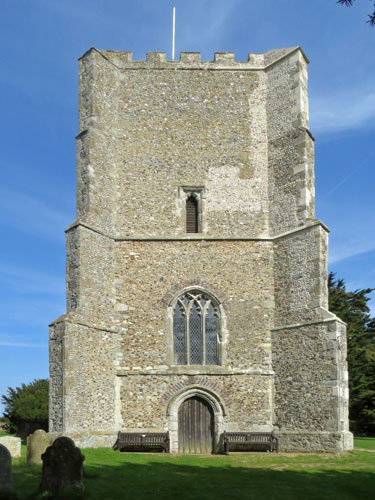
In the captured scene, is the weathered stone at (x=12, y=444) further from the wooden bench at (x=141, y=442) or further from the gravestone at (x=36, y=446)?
the wooden bench at (x=141, y=442)

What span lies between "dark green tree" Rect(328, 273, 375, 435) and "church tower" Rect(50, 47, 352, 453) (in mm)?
11549

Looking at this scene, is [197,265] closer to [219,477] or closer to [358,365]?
[219,477]

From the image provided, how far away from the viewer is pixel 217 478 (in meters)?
12.9

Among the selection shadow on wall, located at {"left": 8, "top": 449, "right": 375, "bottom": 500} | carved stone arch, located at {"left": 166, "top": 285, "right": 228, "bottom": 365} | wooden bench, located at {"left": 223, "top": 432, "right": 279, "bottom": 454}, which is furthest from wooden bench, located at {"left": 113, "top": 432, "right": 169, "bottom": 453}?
carved stone arch, located at {"left": 166, "top": 285, "right": 228, "bottom": 365}

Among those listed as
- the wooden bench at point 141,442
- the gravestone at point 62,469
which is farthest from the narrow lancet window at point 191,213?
the gravestone at point 62,469

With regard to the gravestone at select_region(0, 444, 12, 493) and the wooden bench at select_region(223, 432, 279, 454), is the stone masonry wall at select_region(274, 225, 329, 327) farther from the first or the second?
the gravestone at select_region(0, 444, 12, 493)

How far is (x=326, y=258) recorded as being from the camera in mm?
19719

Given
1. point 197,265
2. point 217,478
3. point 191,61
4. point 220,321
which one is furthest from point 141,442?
point 191,61

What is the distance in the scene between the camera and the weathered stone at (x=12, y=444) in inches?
588

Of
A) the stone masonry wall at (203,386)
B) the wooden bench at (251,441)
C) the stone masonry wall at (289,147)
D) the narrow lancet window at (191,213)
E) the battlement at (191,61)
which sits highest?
the battlement at (191,61)

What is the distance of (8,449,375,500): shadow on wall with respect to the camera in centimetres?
1107

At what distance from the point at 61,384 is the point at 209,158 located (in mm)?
9279

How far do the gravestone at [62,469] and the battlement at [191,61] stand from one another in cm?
1535

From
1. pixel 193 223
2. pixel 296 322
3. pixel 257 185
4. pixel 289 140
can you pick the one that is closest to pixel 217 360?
pixel 296 322
